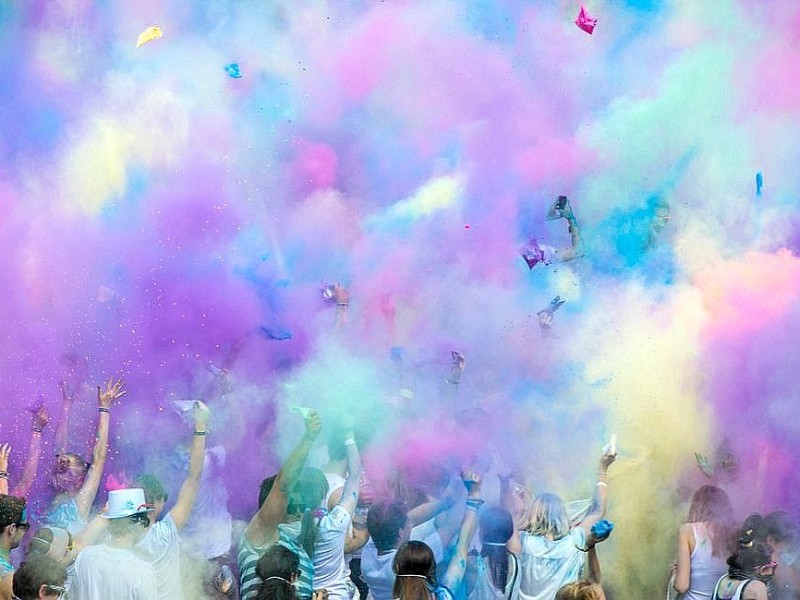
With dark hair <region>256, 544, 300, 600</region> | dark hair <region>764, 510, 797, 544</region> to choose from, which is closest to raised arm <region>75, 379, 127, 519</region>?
dark hair <region>256, 544, 300, 600</region>

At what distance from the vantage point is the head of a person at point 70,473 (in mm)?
6180

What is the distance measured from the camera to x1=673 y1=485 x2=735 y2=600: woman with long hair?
19.1ft

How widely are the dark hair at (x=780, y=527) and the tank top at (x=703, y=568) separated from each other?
0.34m

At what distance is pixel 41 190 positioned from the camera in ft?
23.4

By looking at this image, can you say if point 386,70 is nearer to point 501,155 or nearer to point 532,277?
point 501,155

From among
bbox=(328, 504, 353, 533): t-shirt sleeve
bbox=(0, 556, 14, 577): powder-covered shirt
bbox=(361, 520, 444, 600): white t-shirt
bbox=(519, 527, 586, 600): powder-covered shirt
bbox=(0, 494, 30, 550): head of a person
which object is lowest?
bbox=(361, 520, 444, 600): white t-shirt

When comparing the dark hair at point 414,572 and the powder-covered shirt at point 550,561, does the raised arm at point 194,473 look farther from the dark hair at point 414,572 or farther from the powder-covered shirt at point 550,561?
the powder-covered shirt at point 550,561

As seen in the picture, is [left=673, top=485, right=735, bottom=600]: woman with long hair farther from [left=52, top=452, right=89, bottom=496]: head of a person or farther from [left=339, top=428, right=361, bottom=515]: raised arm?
[left=52, top=452, right=89, bottom=496]: head of a person

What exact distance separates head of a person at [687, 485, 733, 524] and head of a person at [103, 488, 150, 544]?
263cm

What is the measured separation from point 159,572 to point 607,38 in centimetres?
396

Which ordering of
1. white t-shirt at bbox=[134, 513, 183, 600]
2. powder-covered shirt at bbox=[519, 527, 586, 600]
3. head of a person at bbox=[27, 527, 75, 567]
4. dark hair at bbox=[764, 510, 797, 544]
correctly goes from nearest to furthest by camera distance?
head of a person at bbox=[27, 527, 75, 567] → white t-shirt at bbox=[134, 513, 183, 600] → powder-covered shirt at bbox=[519, 527, 586, 600] → dark hair at bbox=[764, 510, 797, 544]

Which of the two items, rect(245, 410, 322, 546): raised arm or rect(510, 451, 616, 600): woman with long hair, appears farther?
rect(510, 451, 616, 600): woman with long hair

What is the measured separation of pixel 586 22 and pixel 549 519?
9.97 feet

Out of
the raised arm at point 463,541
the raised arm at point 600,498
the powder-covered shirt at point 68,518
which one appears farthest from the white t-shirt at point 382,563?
the powder-covered shirt at point 68,518
